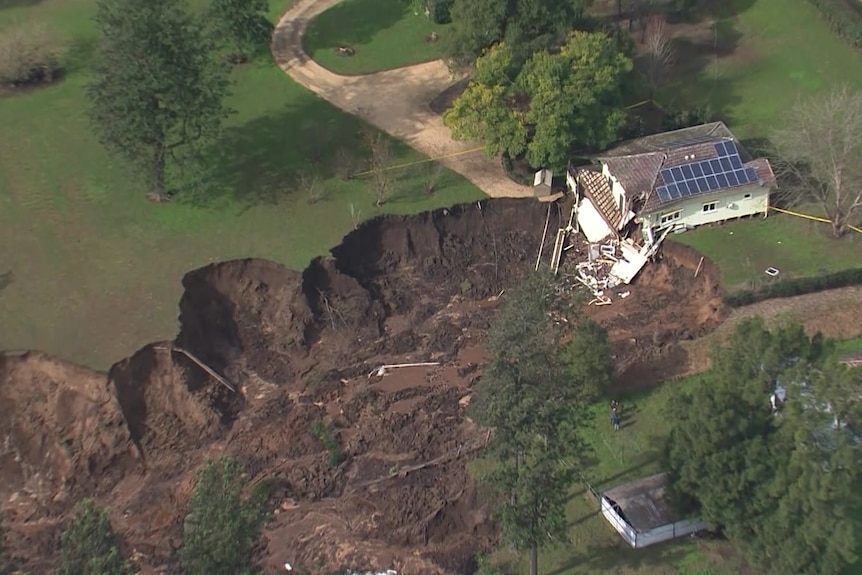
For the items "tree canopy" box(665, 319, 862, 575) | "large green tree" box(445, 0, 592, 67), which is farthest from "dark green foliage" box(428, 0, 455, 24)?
"tree canopy" box(665, 319, 862, 575)

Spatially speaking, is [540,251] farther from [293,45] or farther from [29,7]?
[29,7]

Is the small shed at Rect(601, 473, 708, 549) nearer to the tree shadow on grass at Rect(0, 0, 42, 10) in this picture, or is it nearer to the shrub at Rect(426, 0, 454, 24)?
the shrub at Rect(426, 0, 454, 24)

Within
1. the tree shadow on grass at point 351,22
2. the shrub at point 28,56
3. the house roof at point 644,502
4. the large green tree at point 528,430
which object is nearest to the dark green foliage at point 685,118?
the tree shadow on grass at point 351,22

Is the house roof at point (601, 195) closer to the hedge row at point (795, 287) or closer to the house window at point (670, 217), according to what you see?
the house window at point (670, 217)

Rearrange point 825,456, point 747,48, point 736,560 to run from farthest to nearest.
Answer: point 747,48 → point 736,560 → point 825,456

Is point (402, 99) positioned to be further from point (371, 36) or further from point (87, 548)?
point (87, 548)

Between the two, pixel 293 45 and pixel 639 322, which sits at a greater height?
pixel 293 45

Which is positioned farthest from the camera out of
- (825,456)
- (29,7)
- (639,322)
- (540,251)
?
(29,7)

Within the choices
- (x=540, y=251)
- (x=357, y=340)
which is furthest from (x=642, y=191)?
(x=357, y=340)
